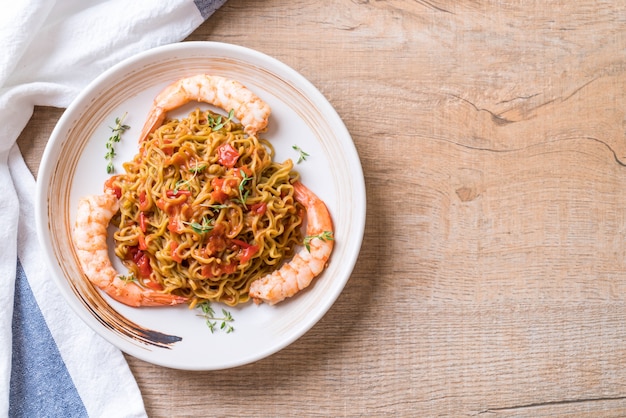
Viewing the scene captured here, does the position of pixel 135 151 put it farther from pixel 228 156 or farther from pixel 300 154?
pixel 300 154

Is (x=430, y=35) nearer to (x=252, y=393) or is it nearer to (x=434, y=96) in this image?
(x=434, y=96)

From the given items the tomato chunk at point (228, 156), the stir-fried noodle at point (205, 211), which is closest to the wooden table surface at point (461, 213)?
the stir-fried noodle at point (205, 211)

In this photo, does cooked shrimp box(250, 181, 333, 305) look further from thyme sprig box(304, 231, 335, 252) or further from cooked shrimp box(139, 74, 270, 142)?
cooked shrimp box(139, 74, 270, 142)

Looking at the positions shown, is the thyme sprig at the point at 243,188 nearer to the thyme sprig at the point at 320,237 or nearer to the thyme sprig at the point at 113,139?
the thyme sprig at the point at 320,237

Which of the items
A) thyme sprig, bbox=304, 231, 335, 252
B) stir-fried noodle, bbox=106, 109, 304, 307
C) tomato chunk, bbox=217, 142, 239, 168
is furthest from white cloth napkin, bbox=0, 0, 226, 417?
thyme sprig, bbox=304, 231, 335, 252

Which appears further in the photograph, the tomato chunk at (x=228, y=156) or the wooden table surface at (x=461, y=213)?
the wooden table surface at (x=461, y=213)

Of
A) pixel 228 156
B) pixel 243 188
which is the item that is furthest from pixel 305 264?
pixel 228 156

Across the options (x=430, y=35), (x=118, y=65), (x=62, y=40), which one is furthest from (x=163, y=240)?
(x=430, y=35)
